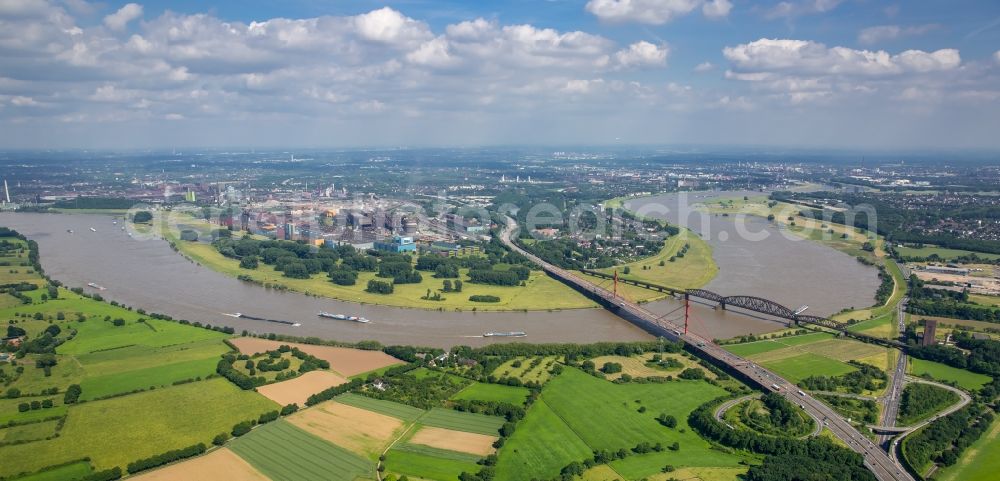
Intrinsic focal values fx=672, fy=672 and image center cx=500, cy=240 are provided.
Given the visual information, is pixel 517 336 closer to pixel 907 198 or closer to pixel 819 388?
pixel 819 388

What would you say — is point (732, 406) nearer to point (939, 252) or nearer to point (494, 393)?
point (494, 393)

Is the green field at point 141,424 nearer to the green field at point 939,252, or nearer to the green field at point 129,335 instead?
the green field at point 129,335

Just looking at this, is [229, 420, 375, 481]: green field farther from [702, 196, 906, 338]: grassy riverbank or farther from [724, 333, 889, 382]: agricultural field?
[702, 196, 906, 338]: grassy riverbank

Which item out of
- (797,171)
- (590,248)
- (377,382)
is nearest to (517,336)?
(377,382)

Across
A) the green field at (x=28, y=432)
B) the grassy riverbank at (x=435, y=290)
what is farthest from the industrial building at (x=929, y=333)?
the green field at (x=28, y=432)

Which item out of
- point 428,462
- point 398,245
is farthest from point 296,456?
point 398,245
